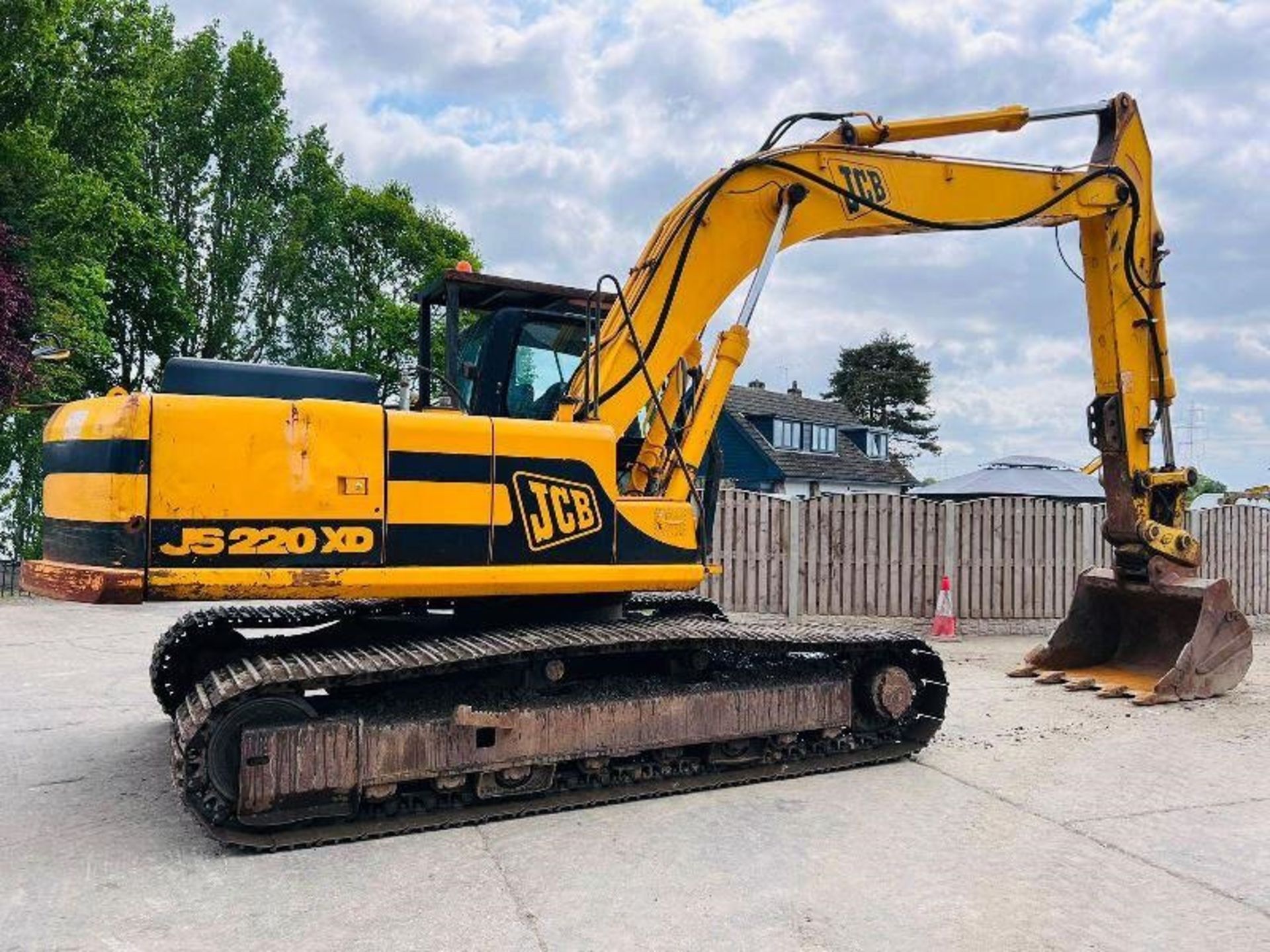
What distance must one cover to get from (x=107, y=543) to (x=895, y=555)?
389 inches

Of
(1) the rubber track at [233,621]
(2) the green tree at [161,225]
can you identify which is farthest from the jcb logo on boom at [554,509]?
(2) the green tree at [161,225]

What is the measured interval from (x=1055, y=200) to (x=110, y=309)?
22382 mm

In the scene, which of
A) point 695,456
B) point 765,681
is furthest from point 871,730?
point 695,456

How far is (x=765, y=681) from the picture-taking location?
5.49m

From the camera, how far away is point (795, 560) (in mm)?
12398

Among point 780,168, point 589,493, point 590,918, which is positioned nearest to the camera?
point 590,918

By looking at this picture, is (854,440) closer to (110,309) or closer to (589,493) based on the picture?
(110,309)

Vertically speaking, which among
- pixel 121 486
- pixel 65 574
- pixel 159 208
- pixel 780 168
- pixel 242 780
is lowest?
pixel 242 780

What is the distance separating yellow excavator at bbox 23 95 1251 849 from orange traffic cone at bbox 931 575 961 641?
5.82 m

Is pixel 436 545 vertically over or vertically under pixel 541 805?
over

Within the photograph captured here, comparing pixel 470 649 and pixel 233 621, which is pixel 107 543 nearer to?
pixel 470 649

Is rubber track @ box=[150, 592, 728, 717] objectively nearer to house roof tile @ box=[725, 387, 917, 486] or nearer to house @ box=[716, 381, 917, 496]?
house @ box=[716, 381, 917, 496]

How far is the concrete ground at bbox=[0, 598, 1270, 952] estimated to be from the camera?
135 inches

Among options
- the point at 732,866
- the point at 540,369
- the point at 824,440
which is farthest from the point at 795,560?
the point at 824,440
